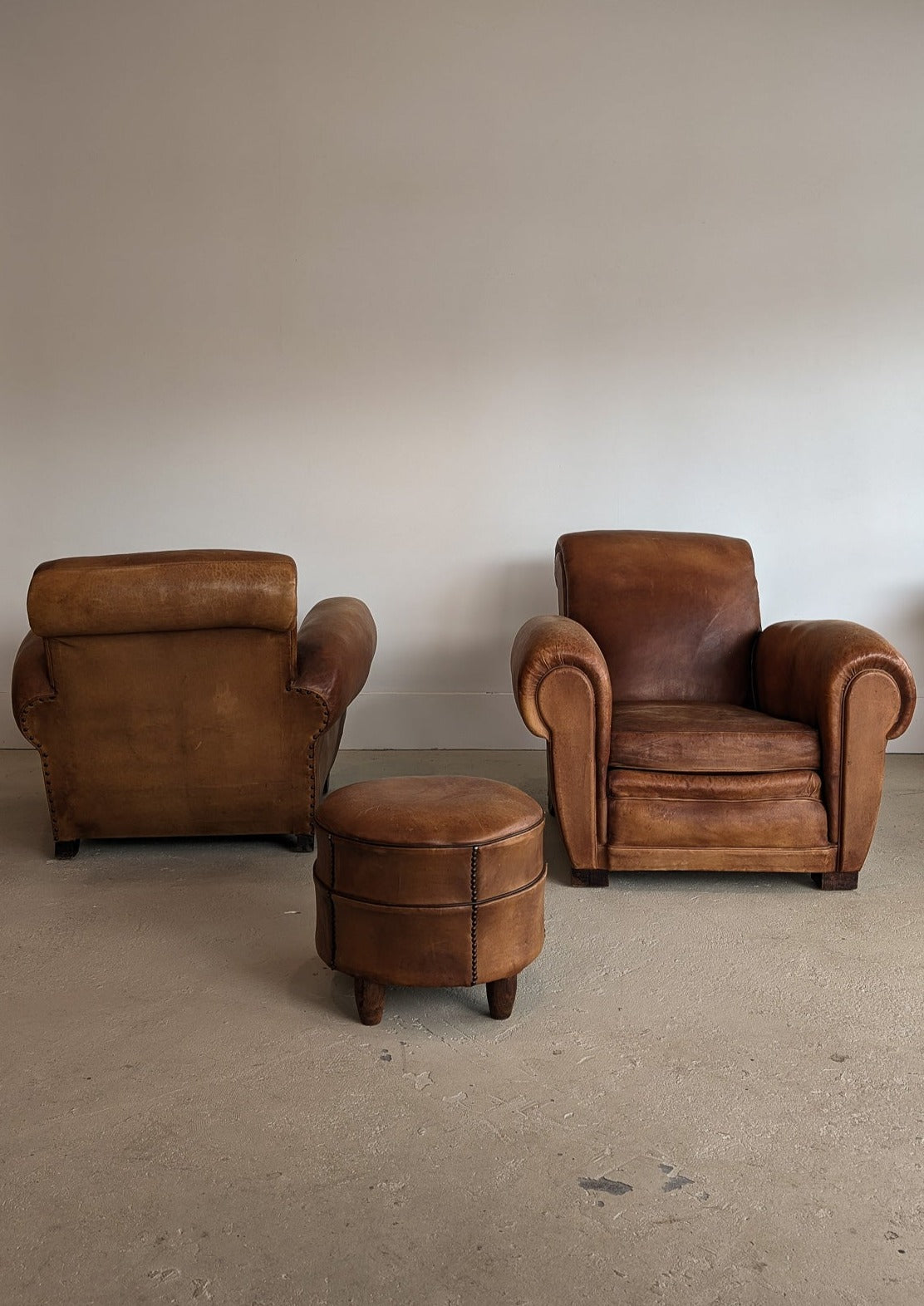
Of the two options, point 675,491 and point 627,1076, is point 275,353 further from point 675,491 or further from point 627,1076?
point 627,1076

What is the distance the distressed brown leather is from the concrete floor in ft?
0.47

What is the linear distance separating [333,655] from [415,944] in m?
1.30

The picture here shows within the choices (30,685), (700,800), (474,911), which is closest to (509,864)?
(474,911)

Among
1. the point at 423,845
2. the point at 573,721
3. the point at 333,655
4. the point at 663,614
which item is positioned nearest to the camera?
the point at 423,845

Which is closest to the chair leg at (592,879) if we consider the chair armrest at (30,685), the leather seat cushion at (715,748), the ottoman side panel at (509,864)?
the leather seat cushion at (715,748)

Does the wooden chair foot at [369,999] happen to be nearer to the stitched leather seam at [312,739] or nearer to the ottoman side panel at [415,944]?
the ottoman side panel at [415,944]

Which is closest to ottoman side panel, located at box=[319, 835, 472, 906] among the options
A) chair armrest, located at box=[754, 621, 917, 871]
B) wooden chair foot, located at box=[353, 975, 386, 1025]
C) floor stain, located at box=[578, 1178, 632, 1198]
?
wooden chair foot, located at box=[353, 975, 386, 1025]

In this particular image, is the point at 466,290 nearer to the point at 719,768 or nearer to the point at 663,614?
the point at 663,614

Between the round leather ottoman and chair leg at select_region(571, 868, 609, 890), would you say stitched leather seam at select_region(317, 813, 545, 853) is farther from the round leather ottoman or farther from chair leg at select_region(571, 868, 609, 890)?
chair leg at select_region(571, 868, 609, 890)

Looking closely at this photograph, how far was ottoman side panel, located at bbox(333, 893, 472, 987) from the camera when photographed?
6.92 feet

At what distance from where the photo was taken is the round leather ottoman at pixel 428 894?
2.10 meters

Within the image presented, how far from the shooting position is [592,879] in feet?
9.98

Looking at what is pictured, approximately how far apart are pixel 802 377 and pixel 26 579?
131 inches

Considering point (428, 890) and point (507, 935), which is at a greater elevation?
point (428, 890)
